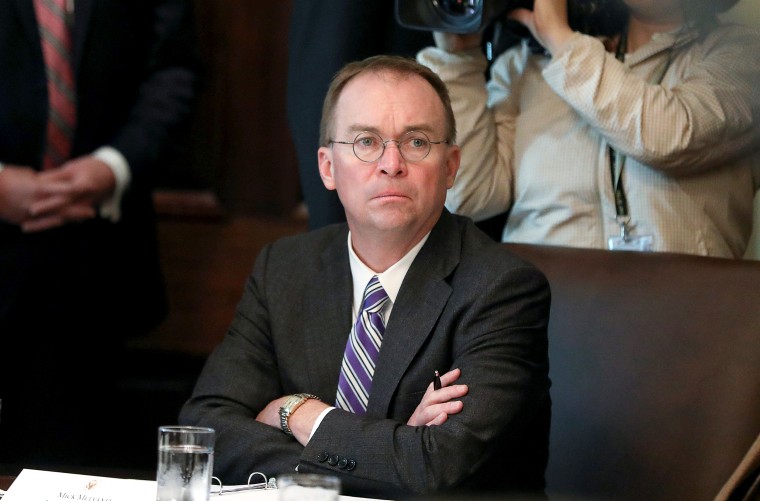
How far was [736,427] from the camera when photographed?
5.82ft

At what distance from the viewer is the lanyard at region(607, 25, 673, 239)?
2.21 m

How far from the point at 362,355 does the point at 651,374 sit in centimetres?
49

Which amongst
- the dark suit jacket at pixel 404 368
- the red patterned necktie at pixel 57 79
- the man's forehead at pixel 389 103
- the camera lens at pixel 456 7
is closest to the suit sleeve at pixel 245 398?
the dark suit jacket at pixel 404 368

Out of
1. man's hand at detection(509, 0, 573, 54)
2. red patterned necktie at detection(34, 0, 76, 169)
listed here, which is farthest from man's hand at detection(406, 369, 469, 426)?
red patterned necktie at detection(34, 0, 76, 169)

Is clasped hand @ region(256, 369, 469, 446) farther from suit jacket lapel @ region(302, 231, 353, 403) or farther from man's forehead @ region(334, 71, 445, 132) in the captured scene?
man's forehead @ region(334, 71, 445, 132)

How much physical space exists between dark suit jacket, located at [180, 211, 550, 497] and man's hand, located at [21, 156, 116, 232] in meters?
0.90

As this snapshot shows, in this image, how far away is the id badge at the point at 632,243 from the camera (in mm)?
2195

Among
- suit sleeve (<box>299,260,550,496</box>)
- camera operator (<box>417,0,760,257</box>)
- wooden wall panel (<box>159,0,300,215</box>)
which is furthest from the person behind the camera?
wooden wall panel (<box>159,0,300,215</box>)

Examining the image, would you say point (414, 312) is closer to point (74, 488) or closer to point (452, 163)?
point (452, 163)

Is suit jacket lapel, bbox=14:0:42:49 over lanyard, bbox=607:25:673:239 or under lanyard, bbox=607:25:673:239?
over

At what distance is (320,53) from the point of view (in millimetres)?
2490

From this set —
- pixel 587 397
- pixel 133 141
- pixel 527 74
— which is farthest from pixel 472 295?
pixel 133 141

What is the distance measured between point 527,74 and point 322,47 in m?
0.46

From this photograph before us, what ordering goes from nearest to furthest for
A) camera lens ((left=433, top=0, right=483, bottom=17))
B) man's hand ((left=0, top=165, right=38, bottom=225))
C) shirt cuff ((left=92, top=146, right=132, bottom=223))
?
camera lens ((left=433, top=0, right=483, bottom=17)) → man's hand ((left=0, top=165, right=38, bottom=225)) → shirt cuff ((left=92, top=146, right=132, bottom=223))
